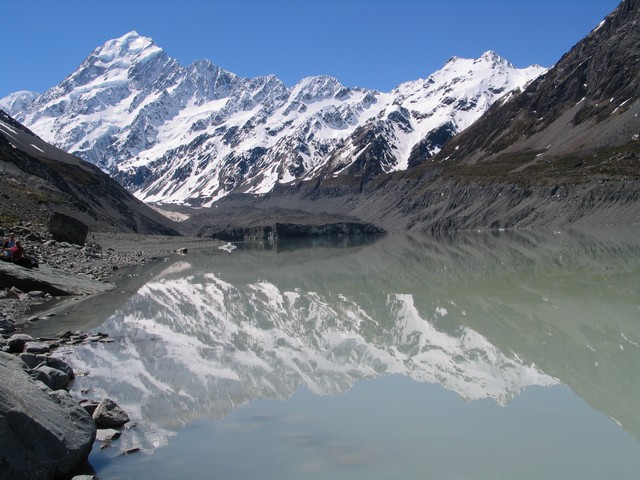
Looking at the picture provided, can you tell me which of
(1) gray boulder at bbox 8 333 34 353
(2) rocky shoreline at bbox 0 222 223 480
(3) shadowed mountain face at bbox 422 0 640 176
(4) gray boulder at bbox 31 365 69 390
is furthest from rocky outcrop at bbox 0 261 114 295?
(3) shadowed mountain face at bbox 422 0 640 176

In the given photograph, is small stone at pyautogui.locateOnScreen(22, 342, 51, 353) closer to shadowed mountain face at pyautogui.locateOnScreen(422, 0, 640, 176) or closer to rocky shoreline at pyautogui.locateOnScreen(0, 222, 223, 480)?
rocky shoreline at pyautogui.locateOnScreen(0, 222, 223, 480)

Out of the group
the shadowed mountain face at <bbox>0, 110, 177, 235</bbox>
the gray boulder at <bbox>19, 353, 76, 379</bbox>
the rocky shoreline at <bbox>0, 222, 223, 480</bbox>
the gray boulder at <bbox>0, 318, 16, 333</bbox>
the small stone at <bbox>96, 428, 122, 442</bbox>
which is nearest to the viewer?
the rocky shoreline at <bbox>0, 222, 223, 480</bbox>

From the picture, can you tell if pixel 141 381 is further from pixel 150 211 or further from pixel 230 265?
pixel 150 211

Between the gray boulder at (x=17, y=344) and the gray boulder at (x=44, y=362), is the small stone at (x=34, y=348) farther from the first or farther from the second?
the gray boulder at (x=44, y=362)

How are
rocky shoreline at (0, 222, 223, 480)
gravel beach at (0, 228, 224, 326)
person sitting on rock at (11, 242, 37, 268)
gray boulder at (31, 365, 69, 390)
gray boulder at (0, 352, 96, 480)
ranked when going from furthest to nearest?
person sitting on rock at (11, 242, 37, 268), gravel beach at (0, 228, 224, 326), gray boulder at (31, 365, 69, 390), rocky shoreline at (0, 222, 223, 480), gray boulder at (0, 352, 96, 480)

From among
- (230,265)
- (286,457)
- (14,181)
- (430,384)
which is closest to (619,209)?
(230,265)

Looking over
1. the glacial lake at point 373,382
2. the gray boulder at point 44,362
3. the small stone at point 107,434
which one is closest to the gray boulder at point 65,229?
the glacial lake at point 373,382
